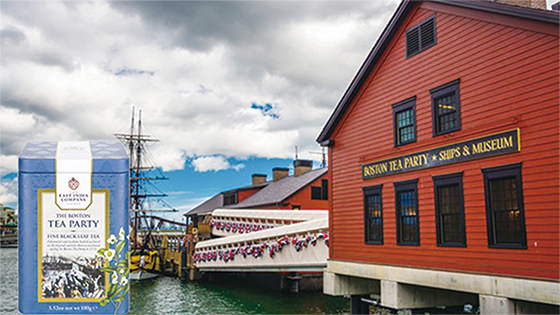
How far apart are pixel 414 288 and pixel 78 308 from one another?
44.6ft

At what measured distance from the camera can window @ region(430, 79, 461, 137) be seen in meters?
14.1

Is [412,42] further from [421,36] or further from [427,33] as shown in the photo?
[427,33]

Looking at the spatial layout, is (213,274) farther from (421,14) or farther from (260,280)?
(421,14)

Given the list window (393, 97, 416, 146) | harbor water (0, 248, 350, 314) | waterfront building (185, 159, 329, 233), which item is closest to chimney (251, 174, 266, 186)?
waterfront building (185, 159, 329, 233)

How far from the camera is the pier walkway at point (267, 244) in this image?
2214 centimetres

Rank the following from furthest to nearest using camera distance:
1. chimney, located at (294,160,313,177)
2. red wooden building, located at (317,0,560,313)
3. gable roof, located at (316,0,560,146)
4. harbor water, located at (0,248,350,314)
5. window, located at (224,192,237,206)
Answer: chimney, located at (294,160,313,177)
window, located at (224,192,237,206)
harbor water, located at (0,248,350,314)
gable roof, located at (316,0,560,146)
red wooden building, located at (317,0,560,313)

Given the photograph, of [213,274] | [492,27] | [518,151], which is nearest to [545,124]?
[518,151]

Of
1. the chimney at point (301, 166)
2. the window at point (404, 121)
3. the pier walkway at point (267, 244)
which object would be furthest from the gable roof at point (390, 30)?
the chimney at point (301, 166)

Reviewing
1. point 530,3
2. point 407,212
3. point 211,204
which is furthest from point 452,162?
point 211,204

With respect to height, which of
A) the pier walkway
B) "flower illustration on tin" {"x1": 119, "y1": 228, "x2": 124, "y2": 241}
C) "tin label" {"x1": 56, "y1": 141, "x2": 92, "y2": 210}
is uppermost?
"tin label" {"x1": 56, "y1": 141, "x2": 92, "y2": 210}

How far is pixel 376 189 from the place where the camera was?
17.0 m

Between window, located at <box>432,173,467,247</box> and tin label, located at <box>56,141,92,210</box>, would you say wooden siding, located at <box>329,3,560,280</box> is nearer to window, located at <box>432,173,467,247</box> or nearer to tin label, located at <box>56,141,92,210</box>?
window, located at <box>432,173,467,247</box>

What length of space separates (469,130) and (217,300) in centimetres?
2256

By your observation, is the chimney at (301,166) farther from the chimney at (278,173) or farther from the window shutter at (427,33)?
the window shutter at (427,33)
